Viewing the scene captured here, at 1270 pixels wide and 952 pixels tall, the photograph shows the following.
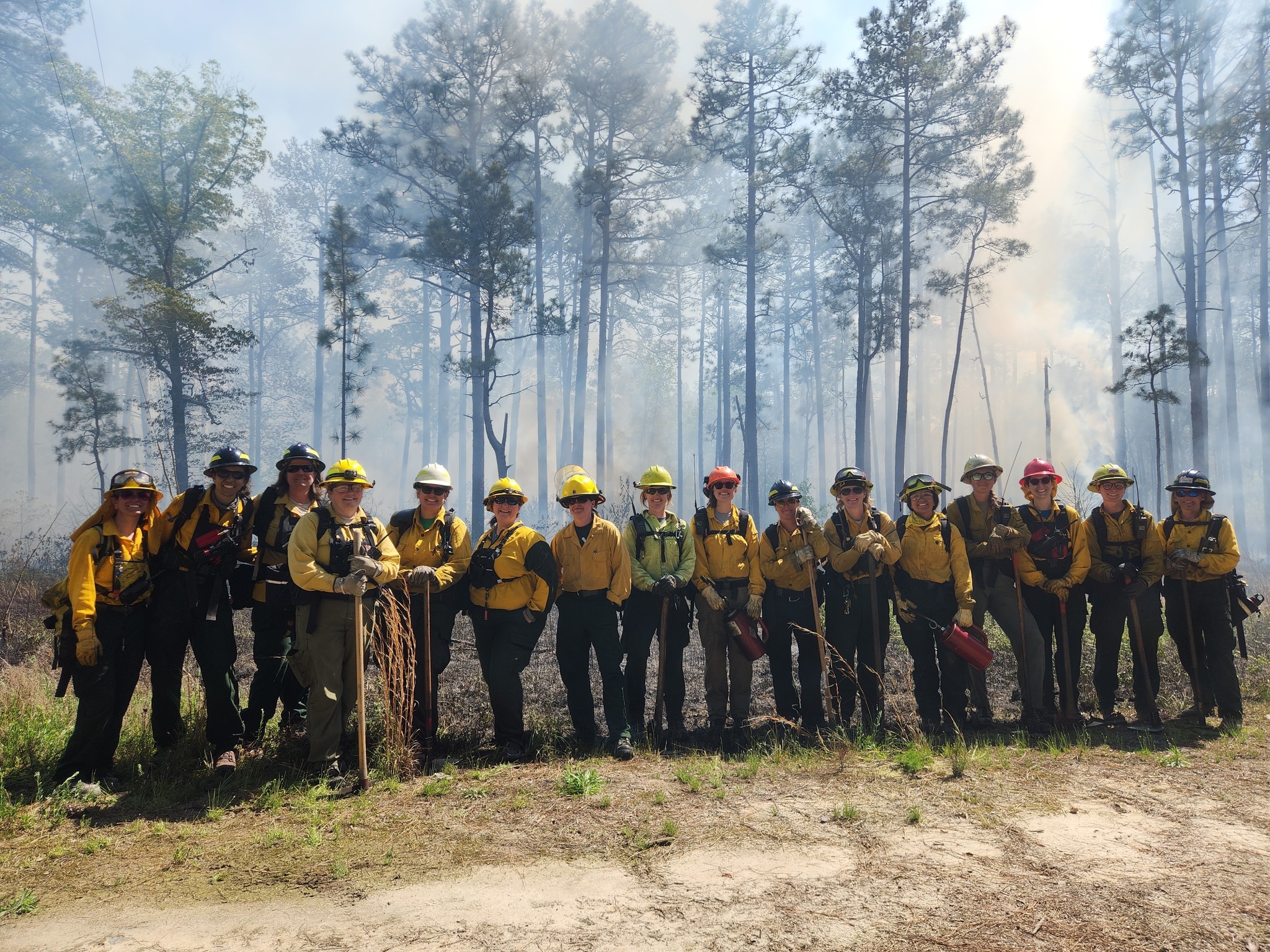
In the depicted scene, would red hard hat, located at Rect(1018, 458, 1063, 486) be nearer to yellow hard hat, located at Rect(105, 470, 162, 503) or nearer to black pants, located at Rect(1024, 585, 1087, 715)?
black pants, located at Rect(1024, 585, 1087, 715)

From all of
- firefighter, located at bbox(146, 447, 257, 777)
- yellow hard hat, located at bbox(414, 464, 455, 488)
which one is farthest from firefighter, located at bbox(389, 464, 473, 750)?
firefighter, located at bbox(146, 447, 257, 777)

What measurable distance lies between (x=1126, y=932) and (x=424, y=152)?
83.0ft

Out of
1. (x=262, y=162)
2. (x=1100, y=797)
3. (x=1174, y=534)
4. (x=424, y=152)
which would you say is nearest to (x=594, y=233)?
(x=424, y=152)

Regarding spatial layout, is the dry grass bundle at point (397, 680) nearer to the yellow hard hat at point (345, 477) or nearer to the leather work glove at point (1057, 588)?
the yellow hard hat at point (345, 477)

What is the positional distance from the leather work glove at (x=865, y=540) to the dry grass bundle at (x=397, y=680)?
3.76 metres

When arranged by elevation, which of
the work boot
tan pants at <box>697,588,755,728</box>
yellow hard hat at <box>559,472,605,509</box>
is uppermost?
yellow hard hat at <box>559,472,605,509</box>

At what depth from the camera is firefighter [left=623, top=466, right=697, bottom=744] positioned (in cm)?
636

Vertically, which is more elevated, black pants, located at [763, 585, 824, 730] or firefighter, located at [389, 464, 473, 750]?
firefighter, located at [389, 464, 473, 750]

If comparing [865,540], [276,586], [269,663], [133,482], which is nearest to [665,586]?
[865,540]

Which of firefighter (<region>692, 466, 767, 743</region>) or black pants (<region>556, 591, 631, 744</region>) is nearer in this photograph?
black pants (<region>556, 591, 631, 744</region>)

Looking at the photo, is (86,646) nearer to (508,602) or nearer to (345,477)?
(345,477)

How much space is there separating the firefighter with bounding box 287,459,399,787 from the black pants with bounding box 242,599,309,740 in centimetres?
52

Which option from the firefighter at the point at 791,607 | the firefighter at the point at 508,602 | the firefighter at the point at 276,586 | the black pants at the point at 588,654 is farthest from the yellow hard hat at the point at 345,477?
the firefighter at the point at 791,607

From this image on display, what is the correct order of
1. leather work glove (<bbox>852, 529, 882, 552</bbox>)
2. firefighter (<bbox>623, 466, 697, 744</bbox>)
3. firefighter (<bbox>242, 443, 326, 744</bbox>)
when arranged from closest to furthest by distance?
firefighter (<bbox>242, 443, 326, 744</bbox>)
leather work glove (<bbox>852, 529, 882, 552</bbox>)
firefighter (<bbox>623, 466, 697, 744</bbox>)
